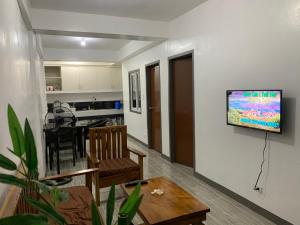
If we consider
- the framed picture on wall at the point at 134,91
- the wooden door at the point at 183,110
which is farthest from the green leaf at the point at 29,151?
the framed picture on wall at the point at 134,91

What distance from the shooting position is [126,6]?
3473 millimetres

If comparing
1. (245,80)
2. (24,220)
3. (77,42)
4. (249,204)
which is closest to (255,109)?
(245,80)

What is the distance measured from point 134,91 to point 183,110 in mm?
2743

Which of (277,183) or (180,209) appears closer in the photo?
(180,209)

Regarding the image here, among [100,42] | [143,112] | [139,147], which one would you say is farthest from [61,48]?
[139,147]

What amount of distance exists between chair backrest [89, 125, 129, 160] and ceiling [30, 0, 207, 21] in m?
1.82

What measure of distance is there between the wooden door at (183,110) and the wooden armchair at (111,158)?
128 centimetres

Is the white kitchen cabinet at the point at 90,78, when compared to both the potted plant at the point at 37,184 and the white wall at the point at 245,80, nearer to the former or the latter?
the white wall at the point at 245,80

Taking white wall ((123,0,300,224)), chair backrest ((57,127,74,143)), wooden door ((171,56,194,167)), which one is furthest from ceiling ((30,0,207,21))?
chair backrest ((57,127,74,143))

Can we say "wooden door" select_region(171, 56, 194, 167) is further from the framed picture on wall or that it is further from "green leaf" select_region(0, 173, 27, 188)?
"green leaf" select_region(0, 173, 27, 188)

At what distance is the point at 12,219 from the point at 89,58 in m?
6.74

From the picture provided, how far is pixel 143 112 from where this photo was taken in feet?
19.7

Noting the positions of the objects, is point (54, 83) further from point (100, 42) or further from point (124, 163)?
point (124, 163)

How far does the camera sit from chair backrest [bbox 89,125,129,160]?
10.9 ft
